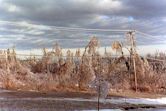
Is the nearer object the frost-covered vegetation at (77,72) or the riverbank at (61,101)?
the riverbank at (61,101)

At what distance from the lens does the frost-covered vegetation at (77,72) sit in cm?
2784

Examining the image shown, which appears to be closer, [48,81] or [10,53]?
[48,81]

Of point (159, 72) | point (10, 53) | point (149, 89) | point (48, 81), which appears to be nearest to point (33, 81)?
point (48, 81)

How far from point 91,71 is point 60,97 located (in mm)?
5799

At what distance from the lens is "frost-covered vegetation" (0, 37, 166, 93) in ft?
91.4

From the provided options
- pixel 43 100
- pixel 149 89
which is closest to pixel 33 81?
pixel 43 100

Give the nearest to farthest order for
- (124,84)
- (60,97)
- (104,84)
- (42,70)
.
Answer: (104,84), (60,97), (124,84), (42,70)

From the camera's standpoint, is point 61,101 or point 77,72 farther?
point 77,72

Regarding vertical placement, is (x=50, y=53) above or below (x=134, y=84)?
above

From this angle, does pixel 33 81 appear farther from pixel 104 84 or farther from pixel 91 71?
pixel 104 84

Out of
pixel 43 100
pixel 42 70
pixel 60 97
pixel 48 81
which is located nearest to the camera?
pixel 43 100

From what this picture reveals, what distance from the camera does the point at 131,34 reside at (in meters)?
31.5

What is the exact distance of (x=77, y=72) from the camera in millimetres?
29328

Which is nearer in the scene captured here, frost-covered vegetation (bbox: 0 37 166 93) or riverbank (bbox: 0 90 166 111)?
riverbank (bbox: 0 90 166 111)
